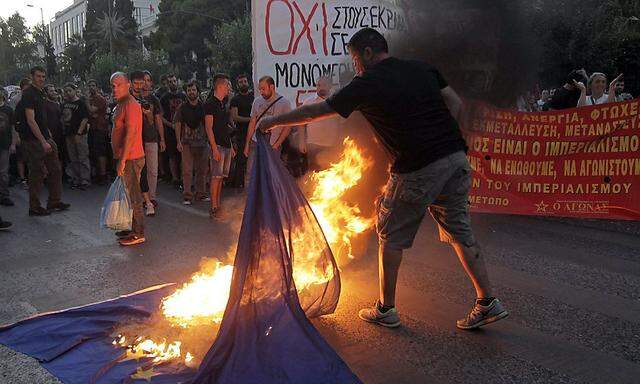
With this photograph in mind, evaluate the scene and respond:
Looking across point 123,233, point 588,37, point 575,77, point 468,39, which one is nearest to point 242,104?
point 123,233

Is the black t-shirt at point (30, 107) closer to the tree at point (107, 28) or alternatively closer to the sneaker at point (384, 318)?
the sneaker at point (384, 318)

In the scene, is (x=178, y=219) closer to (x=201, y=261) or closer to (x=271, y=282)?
(x=201, y=261)

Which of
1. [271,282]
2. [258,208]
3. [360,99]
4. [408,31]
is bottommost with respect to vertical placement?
[271,282]

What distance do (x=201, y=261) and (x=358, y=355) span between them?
2390 mm

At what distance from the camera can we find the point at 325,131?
6.77m

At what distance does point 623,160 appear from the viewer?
6484 mm

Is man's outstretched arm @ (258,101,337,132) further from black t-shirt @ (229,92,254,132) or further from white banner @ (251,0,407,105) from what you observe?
black t-shirt @ (229,92,254,132)

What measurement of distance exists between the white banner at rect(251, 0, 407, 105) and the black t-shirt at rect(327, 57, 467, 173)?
400 cm

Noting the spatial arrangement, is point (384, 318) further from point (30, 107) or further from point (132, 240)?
point (30, 107)

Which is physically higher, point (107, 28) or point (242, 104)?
point (107, 28)

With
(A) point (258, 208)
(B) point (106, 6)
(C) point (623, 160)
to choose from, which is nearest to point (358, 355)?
(A) point (258, 208)

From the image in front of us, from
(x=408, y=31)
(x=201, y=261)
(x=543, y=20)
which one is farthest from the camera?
(x=543, y=20)

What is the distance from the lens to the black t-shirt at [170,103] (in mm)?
9914

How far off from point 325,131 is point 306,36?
1.49m
